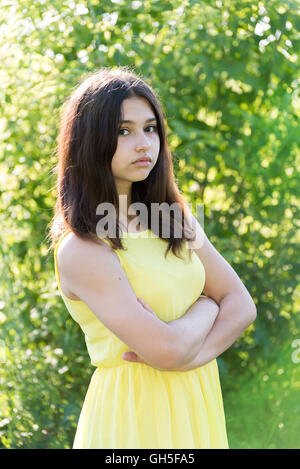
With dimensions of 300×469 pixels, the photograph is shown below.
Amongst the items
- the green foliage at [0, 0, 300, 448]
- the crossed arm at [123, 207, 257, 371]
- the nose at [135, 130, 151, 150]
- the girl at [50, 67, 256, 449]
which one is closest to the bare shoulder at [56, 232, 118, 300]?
the girl at [50, 67, 256, 449]

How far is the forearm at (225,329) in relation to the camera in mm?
1570

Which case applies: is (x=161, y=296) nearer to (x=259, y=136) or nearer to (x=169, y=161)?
(x=169, y=161)

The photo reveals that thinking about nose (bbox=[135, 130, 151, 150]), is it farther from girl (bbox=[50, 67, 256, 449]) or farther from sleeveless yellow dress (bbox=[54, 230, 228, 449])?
sleeveless yellow dress (bbox=[54, 230, 228, 449])

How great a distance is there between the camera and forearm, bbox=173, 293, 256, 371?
61.8 inches

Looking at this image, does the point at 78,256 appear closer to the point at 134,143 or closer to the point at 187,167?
the point at 134,143

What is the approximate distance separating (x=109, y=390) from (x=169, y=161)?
0.61m

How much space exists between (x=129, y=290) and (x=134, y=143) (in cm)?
35

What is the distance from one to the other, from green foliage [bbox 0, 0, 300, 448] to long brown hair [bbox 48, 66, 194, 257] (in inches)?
45.3

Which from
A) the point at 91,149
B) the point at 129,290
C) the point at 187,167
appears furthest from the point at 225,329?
the point at 187,167

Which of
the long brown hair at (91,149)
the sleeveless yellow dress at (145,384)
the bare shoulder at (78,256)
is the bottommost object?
the sleeveless yellow dress at (145,384)

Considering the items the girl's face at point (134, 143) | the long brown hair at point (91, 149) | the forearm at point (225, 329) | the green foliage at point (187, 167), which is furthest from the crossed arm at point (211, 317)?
the green foliage at point (187, 167)

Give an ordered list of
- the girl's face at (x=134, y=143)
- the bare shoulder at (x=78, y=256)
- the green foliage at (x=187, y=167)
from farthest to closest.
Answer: the green foliage at (x=187, y=167)
the girl's face at (x=134, y=143)
the bare shoulder at (x=78, y=256)

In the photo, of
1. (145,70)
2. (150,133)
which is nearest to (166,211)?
(150,133)

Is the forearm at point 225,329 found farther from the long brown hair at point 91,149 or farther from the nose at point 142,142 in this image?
the nose at point 142,142
